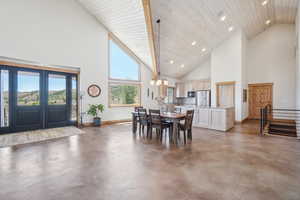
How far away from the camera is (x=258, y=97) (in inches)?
329

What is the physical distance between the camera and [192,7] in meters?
5.27

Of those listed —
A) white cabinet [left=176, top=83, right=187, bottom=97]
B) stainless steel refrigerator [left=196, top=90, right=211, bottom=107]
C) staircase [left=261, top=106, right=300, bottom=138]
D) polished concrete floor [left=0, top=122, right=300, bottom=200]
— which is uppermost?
white cabinet [left=176, top=83, right=187, bottom=97]

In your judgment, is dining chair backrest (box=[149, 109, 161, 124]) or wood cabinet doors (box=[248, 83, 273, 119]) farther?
wood cabinet doors (box=[248, 83, 273, 119])

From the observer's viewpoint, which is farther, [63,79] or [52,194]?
[63,79]

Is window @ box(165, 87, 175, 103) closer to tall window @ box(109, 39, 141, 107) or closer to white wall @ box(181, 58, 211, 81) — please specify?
Answer: white wall @ box(181, 58, 211, 81)

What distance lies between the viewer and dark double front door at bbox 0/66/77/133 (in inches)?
196

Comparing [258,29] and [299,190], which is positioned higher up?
[258,29]

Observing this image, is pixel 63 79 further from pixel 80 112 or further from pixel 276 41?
pixel 276 41

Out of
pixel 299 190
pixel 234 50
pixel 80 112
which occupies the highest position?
pixel 234 50

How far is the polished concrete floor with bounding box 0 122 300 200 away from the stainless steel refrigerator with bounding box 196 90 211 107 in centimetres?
499

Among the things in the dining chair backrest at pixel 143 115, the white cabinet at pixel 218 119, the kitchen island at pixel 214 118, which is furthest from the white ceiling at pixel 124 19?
the white cabinet at pixel 218 119

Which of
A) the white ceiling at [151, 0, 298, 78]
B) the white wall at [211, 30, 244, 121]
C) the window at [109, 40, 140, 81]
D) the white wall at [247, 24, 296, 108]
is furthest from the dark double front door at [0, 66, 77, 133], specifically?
the white wall at [247, 24, 296, 108]

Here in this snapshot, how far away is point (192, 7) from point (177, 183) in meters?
5.61

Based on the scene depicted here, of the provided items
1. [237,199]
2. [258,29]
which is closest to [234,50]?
[258,29]
